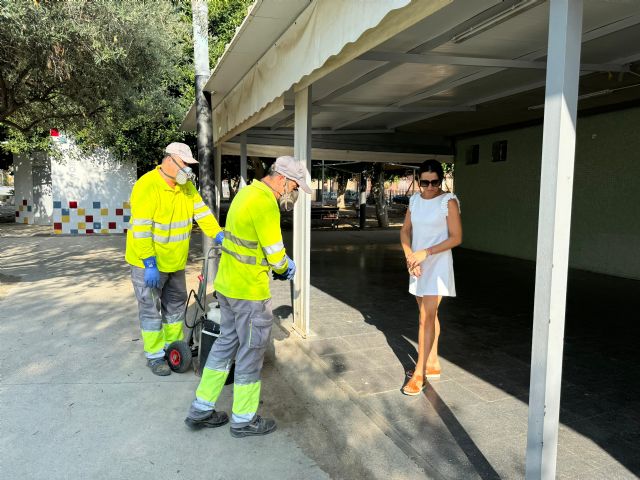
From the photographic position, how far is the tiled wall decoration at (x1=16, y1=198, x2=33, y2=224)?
16812mm

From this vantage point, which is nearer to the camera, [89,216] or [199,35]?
[199,35]

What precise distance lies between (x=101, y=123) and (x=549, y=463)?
8222 mm

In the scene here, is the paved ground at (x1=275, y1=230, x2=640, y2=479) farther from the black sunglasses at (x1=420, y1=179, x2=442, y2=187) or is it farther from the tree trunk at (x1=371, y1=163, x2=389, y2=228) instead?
the tree trunk at (x1=371, y1=163, x2=389, y2=228)

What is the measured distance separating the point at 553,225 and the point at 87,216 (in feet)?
42.2

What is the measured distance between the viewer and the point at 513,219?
33.3 ft

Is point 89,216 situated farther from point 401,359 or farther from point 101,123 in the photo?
point 401,359

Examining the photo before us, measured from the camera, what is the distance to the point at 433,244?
11.7 ft

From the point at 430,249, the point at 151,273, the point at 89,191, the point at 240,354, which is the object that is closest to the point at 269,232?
the point at 240,354

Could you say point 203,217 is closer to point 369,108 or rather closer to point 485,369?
point 485,369

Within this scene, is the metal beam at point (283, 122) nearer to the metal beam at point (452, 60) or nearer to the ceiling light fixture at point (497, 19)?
the metal beam at point (452, 60)

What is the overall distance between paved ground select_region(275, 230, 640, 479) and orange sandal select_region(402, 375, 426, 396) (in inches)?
2.0

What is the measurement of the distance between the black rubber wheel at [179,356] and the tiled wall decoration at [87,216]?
997cm

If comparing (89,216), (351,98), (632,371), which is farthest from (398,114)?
(89,216)

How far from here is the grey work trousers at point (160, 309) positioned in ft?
13.3
